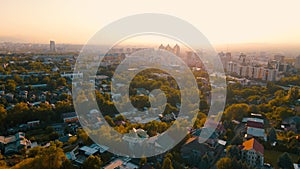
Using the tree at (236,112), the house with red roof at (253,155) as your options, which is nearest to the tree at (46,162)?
the house with red roof at (253,155)

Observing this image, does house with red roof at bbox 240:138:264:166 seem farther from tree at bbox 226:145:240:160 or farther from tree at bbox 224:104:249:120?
tree at bbox 224:104:249:120

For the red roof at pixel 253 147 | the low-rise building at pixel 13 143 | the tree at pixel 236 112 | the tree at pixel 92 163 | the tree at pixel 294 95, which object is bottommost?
the low-rise building at pixel 13 143

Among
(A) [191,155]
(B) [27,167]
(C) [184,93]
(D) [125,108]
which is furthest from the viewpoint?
(C) [184,93]

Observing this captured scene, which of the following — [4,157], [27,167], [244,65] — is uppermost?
[244,65]

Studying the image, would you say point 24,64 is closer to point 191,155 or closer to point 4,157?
point 4,157

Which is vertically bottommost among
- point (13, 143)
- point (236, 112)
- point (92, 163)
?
point (13, 143)

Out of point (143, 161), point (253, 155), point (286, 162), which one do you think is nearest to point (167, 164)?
point (143, 161)

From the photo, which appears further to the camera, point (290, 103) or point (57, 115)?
point (290, 103)

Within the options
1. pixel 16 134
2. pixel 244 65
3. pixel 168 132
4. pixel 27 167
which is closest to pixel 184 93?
pixel 168 132

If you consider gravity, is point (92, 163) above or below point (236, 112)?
below

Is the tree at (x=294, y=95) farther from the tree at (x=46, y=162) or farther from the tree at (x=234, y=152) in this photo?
the tree at (x=46, y=162)

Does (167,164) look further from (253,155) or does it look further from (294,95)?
(294,95)
